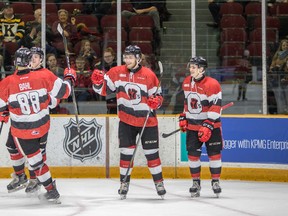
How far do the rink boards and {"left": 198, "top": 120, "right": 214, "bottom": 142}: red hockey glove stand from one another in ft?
5.68

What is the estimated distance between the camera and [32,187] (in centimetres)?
823

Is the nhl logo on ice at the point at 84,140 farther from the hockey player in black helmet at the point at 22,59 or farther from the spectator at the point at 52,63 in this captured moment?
the hockey player in black helmet at the point at 22,59

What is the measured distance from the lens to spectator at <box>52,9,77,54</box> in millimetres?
10430

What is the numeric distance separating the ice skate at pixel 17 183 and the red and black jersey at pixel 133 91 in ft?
4.01

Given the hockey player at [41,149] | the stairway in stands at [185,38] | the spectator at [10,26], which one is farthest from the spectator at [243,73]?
the hockey player at [41,149]

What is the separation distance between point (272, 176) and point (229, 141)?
1.95 ft

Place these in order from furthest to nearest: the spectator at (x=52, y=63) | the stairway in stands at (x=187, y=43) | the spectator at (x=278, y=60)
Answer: the spectator at (x=52, y=63), the stairway in stands at (x=187, y=43), the spectator at (x=278, y=60)

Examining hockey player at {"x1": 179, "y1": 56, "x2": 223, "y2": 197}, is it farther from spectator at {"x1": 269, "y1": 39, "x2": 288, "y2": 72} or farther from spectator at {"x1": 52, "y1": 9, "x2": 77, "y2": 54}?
spectator at {"x1": 52, "y1": 9, "x2": 77, "y2": 54}

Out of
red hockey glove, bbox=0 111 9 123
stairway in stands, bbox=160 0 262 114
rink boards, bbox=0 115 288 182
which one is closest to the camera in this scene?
red hockey glove, bbox=0 111 9 123

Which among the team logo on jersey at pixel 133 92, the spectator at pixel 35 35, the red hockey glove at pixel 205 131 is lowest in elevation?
the red hockey glove at pixel 205 131

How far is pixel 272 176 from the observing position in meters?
9.51

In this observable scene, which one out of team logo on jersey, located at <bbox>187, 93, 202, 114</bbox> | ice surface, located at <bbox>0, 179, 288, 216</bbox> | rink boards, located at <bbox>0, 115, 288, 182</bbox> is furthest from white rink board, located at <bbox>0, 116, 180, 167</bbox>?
team logo on jersey, located at <bbox>187, 93, 202, 114</bbox>

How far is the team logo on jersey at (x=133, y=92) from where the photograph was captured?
800cm

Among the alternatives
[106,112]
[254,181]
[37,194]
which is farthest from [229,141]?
[37,194]
